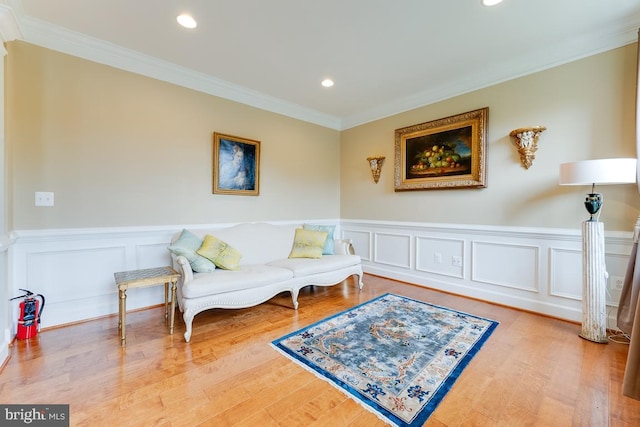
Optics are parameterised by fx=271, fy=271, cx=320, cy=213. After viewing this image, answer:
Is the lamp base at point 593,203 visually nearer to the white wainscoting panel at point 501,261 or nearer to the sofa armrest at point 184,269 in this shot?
the white wainscoting panel at point 501,261

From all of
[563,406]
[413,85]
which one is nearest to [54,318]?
[563,406]

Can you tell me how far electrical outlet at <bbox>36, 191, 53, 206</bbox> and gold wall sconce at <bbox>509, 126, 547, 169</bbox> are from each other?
15.4 feet

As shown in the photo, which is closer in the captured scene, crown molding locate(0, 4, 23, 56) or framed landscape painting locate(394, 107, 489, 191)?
crown molding locate(0, 4, 23, 56)

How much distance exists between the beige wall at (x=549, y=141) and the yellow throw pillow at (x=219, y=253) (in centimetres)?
258

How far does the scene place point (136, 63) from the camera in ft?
9.51

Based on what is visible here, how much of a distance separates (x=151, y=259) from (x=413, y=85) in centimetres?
388

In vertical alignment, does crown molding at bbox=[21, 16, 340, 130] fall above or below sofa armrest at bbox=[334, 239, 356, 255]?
above

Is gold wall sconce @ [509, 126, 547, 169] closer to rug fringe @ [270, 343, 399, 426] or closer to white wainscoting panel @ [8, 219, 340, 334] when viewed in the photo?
rug fringe @ [270, 343, 399, 426]

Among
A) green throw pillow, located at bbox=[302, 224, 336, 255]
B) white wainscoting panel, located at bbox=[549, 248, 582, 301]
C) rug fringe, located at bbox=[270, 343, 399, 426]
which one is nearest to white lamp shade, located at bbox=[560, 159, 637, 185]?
white wainscoting panel, located at bbox=[549, 248, 582, 301]

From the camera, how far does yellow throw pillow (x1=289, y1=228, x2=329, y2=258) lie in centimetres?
356

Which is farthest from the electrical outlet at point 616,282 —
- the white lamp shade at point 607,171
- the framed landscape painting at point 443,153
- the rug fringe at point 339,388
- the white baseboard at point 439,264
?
the rug fringe at point 339,388

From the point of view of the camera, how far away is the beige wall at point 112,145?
7.91ft

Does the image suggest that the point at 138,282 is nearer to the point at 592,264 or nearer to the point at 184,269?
the point at 184,269

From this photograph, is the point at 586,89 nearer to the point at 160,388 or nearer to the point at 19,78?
the point at 160,388
